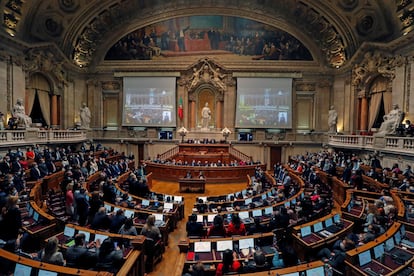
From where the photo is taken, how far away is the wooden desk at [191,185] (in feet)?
48.9

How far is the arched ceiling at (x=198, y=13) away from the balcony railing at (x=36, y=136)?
7.13 m

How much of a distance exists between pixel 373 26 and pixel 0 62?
86.9ft

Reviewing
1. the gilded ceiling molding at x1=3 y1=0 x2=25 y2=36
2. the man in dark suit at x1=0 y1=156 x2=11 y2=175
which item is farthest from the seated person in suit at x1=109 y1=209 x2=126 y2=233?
the gilded ceiling molding at x1=3 y1=0 x2=25 y2=36

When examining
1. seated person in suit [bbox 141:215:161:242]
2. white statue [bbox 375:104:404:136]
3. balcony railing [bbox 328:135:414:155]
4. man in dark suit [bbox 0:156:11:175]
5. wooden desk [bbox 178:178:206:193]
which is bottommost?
wooden desk [bbox 178:178:206:193]

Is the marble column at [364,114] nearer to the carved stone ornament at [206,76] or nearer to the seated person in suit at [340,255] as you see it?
the carved stone ornament at [206,76]

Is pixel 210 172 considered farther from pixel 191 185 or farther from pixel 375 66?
pixel 375 66

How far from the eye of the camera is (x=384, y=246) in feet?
17.9

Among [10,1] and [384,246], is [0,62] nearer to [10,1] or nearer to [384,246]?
[10,1]

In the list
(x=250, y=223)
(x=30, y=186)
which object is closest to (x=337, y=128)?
(x=250, y=223)

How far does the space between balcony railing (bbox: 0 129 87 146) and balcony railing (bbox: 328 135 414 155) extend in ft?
65.5

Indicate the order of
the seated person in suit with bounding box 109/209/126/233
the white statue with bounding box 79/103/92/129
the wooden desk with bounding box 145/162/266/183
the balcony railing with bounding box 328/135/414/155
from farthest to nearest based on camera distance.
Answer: the white statue with bounding box 79/103/92/129 < the wooden desk with bounding box 145/162/266/183 < the balcony railing with bounding box 328/135/414/155 < the seated person in suit with bounding box 109/209/126/233

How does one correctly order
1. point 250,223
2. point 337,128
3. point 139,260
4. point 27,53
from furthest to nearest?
point 337,128
point 27,53
point 250,223
point 139,260

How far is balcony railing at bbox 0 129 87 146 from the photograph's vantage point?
1445cm

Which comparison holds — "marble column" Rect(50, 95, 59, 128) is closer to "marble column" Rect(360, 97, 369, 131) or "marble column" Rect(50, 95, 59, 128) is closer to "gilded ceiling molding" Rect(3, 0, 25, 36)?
"gilded ceiling molding" Rect(3, 0, 25, 36)
